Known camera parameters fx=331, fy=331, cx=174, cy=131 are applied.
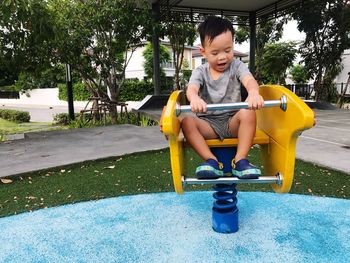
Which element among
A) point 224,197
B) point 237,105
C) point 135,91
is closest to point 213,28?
point 237,105

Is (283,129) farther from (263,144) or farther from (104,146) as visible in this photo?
(104,146)

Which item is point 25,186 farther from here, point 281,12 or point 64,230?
point 281,12

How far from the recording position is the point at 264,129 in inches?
106

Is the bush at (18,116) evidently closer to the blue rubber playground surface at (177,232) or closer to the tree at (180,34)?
the tree at (180,34)

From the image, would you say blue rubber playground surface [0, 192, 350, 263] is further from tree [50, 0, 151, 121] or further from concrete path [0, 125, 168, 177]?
tree [50, 0, 151, 121]

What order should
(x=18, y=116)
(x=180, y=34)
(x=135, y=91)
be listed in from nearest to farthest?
(x=180, y=34) < (x=18, y=116) < (x=135, y=91)

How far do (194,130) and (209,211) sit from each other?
3.19 ft

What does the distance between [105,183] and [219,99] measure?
2003 mm

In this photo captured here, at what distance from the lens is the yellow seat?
1.93 meters

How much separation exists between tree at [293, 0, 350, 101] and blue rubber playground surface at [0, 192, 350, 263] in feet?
33.3

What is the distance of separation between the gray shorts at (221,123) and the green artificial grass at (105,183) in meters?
1.34

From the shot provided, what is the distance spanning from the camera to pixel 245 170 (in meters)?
2.03

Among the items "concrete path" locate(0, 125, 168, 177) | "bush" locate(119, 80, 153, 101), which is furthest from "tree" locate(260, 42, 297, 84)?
"bush" locate(119, 80, 153, 101)

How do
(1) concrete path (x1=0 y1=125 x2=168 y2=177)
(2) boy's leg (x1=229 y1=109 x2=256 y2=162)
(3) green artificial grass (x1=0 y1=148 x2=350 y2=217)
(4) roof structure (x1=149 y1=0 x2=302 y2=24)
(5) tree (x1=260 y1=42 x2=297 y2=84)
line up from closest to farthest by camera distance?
(2) boy's leg (x1=229 y1=109 x2=256 y2=162), (3) green artificial grass (x1=0 y1=148 x2=350 y2=217), (1) concrete path (x1=0 y1=125 x2=168 y2=177), (4) roof structure (x1=149 y1=0 x2=302 y2=24), (5) tree (x1=260 y1=42 x2=297 y2=84)
